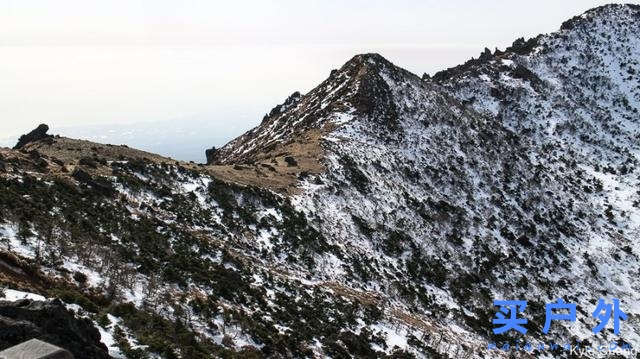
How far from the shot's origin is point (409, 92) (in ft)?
261

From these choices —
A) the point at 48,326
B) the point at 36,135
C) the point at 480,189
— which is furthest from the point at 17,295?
the point at 480,189

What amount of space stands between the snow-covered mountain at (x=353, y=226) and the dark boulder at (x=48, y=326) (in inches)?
95.5

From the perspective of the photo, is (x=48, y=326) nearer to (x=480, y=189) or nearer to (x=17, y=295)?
(x=17, y=295)

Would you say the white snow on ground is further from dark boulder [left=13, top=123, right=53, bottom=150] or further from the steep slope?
dark boulder [left=13, top=123, right=53, bottom=150]

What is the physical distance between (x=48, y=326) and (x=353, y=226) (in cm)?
3575

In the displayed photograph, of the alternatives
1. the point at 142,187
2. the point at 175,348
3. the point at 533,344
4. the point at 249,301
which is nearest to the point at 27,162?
the point at 142,187

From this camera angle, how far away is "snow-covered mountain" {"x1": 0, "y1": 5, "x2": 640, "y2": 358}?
22.4 meters

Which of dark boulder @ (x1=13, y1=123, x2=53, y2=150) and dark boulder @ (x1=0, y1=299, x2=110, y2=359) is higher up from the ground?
dark boulder @ (x1=13, y1=123, x2=53, y2=150)

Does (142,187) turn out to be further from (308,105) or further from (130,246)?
(308,105)

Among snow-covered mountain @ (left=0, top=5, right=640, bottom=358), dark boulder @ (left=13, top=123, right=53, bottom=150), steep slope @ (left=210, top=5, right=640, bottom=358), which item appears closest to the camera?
snow-covered mountain @ (left=0, top=5, right=640, bottom=358)

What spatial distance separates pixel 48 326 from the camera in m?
12.3

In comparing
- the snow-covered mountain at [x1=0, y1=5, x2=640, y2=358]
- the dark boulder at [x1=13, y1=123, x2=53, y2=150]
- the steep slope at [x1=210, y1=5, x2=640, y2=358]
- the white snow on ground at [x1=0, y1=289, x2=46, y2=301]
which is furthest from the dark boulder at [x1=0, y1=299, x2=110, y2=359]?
the dark boulder at [x1=13, y1=123, x2=53, y2=150]

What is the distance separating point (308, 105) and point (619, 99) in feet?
258

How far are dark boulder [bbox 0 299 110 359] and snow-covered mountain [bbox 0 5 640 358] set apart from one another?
2.43 metres
